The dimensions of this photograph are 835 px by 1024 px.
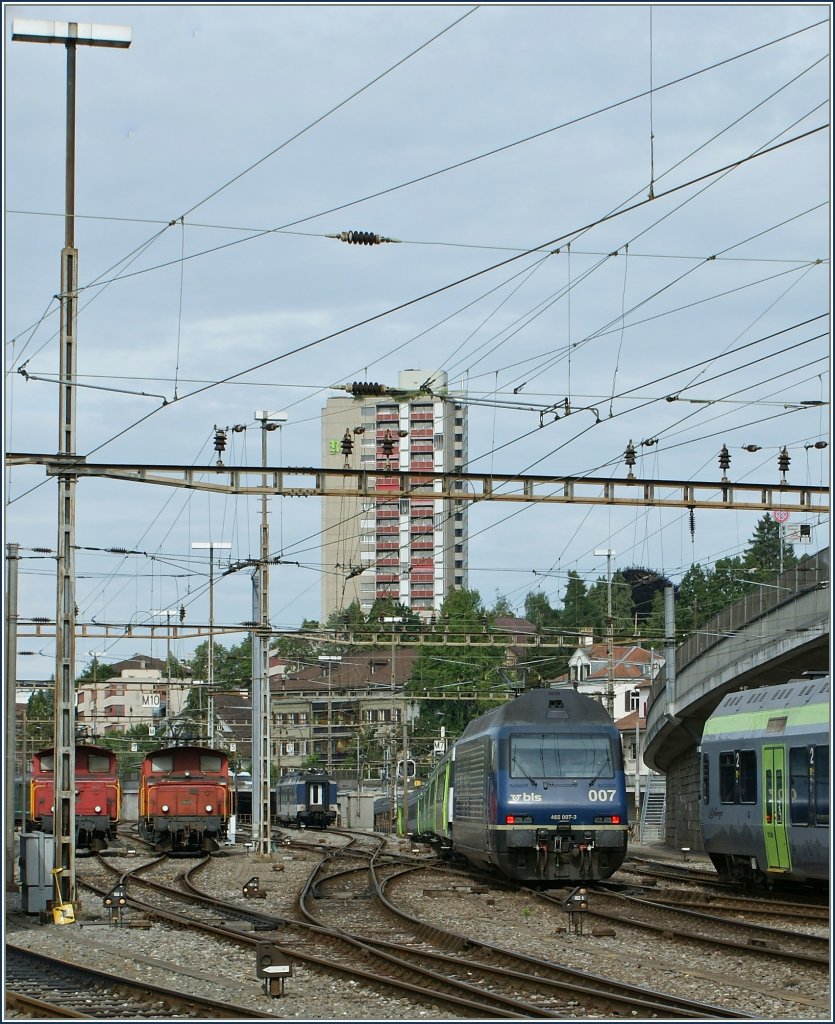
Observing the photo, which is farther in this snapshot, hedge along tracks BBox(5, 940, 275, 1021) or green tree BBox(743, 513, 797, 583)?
green tree BBox(743, 513, 797, 583)

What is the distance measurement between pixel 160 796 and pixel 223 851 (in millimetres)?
4165

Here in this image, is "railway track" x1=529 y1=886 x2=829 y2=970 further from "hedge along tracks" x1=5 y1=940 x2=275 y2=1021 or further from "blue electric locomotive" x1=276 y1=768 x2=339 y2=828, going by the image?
"blue electric locomotive" x1=276 y1=768 x2=339 y2=828

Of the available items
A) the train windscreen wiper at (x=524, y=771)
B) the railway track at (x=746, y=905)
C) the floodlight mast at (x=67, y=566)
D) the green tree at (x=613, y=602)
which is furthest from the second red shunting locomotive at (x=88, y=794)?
the green tree at (x=613, y=602)

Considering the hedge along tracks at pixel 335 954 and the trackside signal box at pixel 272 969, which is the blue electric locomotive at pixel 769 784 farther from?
the trackside signal box at pixel 272 969

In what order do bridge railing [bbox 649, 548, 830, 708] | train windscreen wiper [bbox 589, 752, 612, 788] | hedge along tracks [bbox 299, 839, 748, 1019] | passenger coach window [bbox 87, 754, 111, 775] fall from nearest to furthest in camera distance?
hedge along tracks [bbox 299, 839, 748, 1019] → train windscreen wiper [bbox 589, 752, 612, 788] → bridge railing [bbox 649, 548, 830, 708] → passenger coach window [bbox 87, 754, 111, 775]

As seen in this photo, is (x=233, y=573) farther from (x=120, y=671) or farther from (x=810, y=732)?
(x=120, y=671)

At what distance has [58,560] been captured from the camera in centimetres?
2145

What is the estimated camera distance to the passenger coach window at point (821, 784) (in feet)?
69.0

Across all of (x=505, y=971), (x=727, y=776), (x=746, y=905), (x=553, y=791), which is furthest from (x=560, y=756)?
(x=505, y=971)

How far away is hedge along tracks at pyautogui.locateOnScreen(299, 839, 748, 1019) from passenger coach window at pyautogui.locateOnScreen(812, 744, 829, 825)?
5.72m

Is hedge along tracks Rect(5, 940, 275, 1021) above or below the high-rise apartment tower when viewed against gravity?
below

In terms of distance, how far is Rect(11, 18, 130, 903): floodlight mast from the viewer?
21031mm

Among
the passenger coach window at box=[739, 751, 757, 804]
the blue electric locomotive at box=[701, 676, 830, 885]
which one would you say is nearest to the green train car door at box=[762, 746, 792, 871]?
the blue electric locomotive at box=[701, 676, 830, 885]

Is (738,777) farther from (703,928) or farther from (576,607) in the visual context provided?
(576,607)
